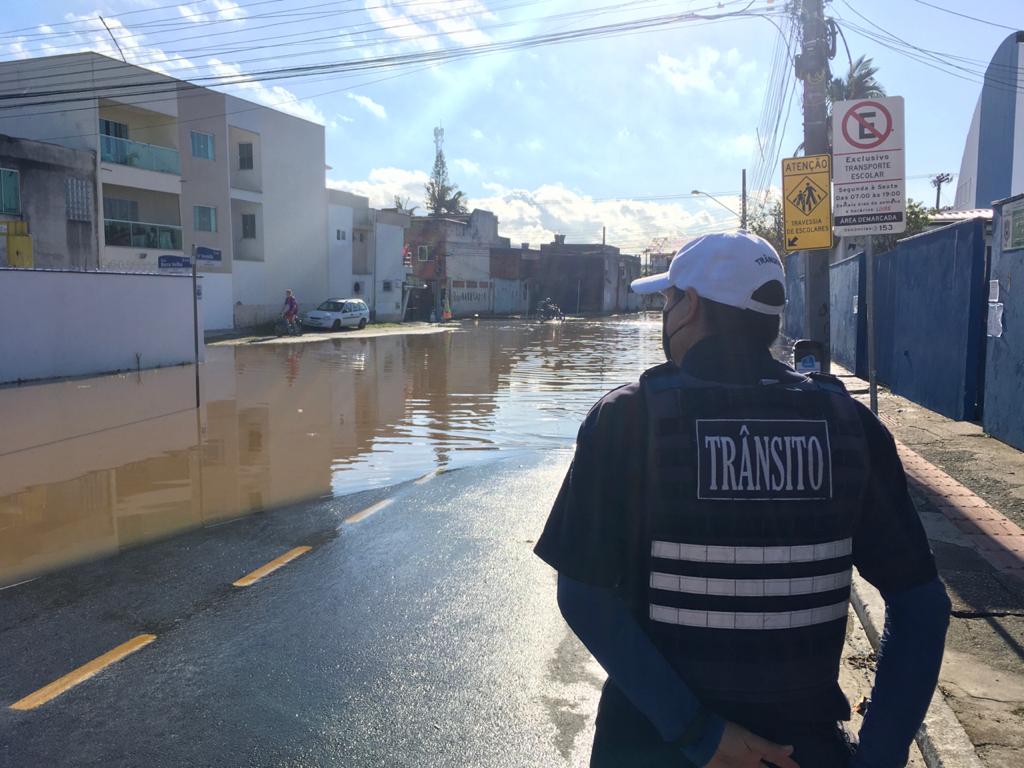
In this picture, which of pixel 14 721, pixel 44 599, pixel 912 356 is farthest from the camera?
pixel 912 356

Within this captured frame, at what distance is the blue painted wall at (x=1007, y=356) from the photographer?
8.56 metres

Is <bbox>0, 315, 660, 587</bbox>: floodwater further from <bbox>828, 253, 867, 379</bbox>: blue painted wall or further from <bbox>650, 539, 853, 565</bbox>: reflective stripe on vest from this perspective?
<bbox>650, 539, 853, 565</bbox>: reflective stripe on vest

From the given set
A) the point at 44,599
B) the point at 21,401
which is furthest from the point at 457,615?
the point at 21,401

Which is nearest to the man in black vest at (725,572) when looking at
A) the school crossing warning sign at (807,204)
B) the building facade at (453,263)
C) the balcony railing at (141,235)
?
the school crossing warning sign at (807,204)

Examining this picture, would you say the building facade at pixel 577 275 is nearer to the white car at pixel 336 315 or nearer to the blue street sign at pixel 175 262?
the white car at pixel 336 315

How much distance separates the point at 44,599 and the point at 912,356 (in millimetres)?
11418

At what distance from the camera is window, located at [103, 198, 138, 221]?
3173cm

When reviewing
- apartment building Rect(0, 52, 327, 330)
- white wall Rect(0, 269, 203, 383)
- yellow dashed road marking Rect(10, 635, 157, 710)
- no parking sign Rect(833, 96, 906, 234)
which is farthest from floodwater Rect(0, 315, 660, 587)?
apartment building Rect(0, 52, 327, 330)

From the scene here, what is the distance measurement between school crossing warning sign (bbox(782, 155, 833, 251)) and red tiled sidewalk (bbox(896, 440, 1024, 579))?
2879mm

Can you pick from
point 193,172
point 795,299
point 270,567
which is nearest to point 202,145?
point 193,172

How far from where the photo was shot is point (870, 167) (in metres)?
7.14

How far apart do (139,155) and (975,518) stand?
31042mm

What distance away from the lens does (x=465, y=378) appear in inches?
776

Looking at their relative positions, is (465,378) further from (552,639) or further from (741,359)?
(741,359)
